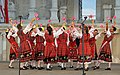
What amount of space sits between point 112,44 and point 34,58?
444 centimetres

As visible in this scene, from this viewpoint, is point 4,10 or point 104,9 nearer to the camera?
point 4,10

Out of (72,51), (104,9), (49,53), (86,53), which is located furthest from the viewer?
(104,9)

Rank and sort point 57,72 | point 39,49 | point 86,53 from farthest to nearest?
point 39,49 < point 86,53 < point 57,72

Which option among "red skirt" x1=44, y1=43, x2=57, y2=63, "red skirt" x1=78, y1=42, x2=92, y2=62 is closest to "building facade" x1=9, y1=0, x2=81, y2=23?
"red skirt" x1=44, y1=43, x2=57, y2=63

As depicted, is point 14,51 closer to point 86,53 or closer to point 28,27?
point 28,27

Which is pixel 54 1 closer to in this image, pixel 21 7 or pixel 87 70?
pixel 21 7

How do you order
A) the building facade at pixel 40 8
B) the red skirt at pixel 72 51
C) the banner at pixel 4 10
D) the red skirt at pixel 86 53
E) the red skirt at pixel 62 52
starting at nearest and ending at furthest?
the red skirt at pixel 86 53 → the red skirt at pixel 62 52 → the red skirt at pixel 72 51 → the banner at pixel 4 10 → the building facade at pixel 40 8

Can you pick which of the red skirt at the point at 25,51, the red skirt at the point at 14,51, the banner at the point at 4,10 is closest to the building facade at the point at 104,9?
the banner at the point at 4,10

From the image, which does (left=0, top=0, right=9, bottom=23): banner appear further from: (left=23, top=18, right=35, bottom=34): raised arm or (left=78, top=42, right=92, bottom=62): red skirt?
(left=78, top=42, right=92, bottom=62): red skirt

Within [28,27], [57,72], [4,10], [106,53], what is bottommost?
[57,72]

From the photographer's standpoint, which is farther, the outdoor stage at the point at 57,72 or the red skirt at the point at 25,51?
the red skirt at the point at 25,51

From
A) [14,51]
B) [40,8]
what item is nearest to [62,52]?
[14,51]

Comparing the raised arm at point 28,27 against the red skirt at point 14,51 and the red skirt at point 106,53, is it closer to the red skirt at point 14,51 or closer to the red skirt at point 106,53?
the red skirt at point 14,51

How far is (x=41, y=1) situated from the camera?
28.1m
